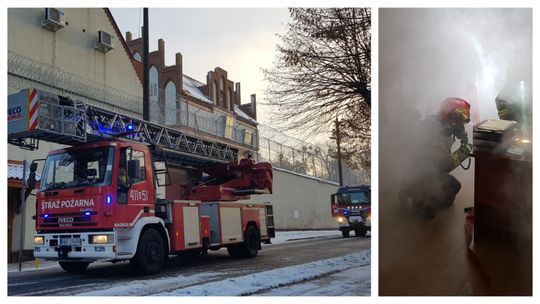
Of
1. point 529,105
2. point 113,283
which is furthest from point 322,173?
point 529,105

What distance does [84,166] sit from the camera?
870 centimetres

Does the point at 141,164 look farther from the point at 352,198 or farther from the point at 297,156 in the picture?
the point at 352,198

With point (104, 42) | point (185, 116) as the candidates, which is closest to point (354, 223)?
point (185, 116)

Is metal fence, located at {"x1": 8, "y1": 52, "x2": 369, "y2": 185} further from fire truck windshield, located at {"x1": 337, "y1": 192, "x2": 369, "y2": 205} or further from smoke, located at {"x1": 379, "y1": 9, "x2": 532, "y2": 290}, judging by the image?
smoke, located at {"x1": 379, "y1": 9, "x2": 532, "y2": 290}

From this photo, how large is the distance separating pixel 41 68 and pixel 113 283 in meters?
6.30

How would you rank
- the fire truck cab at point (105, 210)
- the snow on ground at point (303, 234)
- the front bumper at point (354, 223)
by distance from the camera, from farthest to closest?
the snow on ground at point (303, 234) < the front bumper at point (354, 223) < the fire truck cab at point (105, 210)

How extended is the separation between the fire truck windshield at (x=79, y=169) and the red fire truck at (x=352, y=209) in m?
11.0

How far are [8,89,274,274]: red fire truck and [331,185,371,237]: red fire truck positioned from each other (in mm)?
8770

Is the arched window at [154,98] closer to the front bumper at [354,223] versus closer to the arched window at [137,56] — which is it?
the arched window at [137,56]

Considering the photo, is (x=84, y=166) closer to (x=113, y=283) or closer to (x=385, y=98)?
(x=113, y=283)

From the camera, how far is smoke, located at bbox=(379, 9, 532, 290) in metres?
6.39

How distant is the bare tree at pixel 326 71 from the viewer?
365 inches

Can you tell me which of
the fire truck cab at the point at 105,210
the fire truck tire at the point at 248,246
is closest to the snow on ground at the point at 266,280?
the fire truck cab at the point at 105,210

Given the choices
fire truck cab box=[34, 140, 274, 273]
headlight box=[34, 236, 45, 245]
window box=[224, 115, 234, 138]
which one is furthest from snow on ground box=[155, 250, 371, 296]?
window box=[224, 115, 234, 138]
